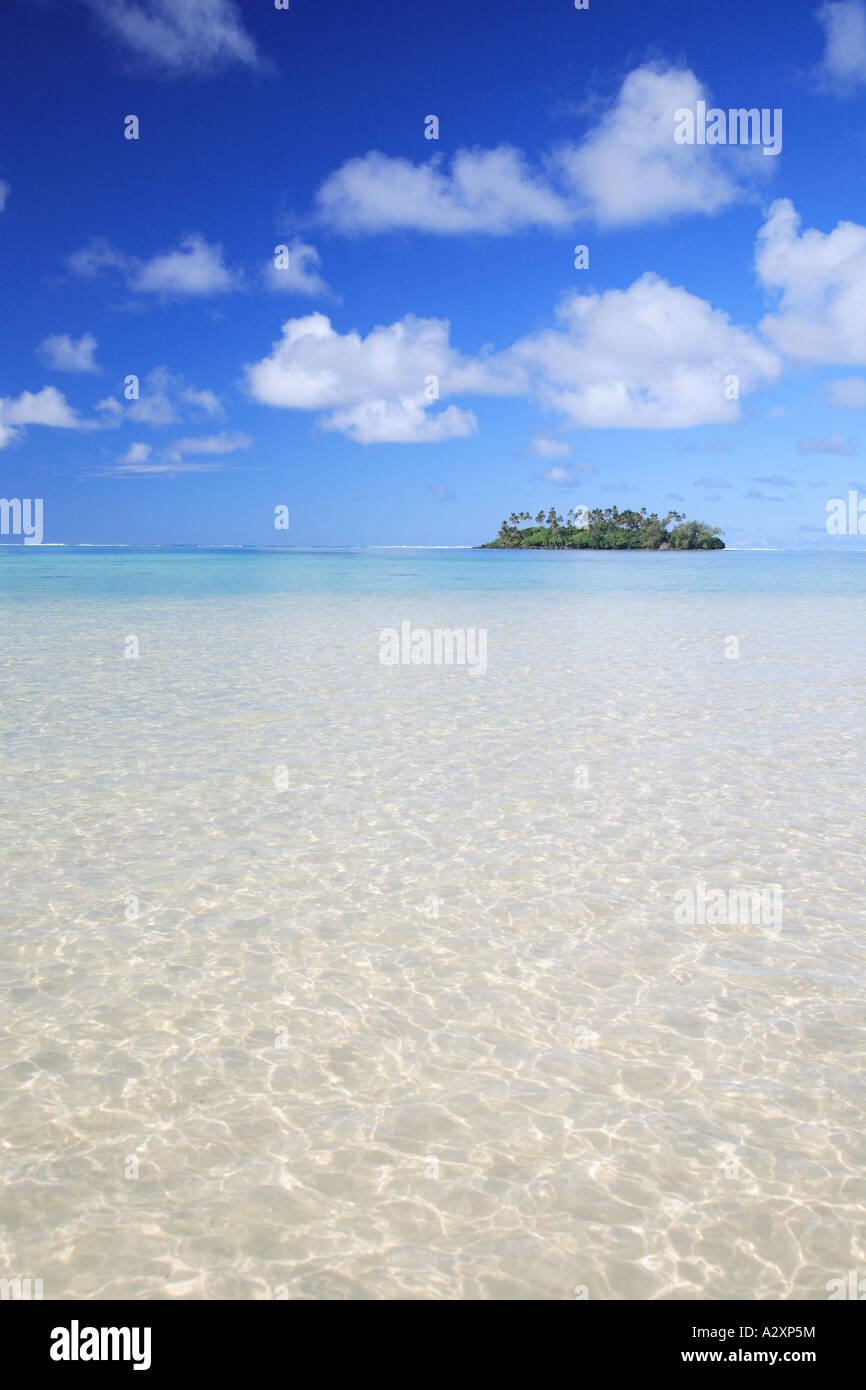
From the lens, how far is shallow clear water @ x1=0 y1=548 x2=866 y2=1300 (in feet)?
11.2

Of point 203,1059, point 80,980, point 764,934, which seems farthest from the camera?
point 764,934

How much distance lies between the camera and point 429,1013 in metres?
4.91

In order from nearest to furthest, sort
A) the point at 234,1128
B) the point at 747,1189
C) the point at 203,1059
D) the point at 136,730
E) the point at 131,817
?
the point at 747,1189 < the point at 234,1128 < the point at 203,1059 < the point at 131,817 < the point at 136,730

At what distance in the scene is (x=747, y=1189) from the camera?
12.0ft

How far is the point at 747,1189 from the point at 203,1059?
261 centimetres

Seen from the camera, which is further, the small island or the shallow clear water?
the small island

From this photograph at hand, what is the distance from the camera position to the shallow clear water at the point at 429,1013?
342 centimetres

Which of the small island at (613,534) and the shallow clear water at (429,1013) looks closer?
the shallow clear water at (429,1013)

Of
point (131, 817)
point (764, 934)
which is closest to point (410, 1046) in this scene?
point (764, 934)

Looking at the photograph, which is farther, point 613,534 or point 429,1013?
point 613,534
